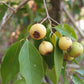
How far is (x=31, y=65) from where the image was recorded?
0.83m

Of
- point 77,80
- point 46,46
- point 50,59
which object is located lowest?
point 77,80

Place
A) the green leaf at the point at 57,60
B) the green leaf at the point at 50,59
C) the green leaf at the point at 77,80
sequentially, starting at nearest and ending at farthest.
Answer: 1. the green leaf at the point at 57,60
2. the green leaf at the point at 50,59
3. the green leaf at the point at 77,80

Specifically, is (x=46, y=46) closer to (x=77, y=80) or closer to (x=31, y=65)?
(x=31, y=65)

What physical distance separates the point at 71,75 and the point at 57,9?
581 mm

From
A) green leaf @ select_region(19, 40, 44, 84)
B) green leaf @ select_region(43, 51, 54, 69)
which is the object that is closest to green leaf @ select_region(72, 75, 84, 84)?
green leaf @ select_region(43, 51, 54, 69)

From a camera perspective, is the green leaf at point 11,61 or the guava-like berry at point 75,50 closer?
the guava-like berry at point 75,50

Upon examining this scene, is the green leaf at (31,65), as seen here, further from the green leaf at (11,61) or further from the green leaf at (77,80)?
the green leaf at (77,80)

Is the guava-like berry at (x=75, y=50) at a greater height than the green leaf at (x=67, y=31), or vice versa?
the green leaf at (x=67, y=31)

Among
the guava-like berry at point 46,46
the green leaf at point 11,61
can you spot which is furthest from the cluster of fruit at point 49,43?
the green leaf at point 11,61

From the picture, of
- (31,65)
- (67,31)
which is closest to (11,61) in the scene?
(31,65)

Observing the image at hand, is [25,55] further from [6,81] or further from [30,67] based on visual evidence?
[6,81]

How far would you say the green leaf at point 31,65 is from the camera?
2.63 feet

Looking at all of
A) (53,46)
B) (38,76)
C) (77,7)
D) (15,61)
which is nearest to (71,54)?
(53,46)

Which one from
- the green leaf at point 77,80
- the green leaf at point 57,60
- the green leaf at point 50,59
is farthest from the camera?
the green leaf at point 77,80
